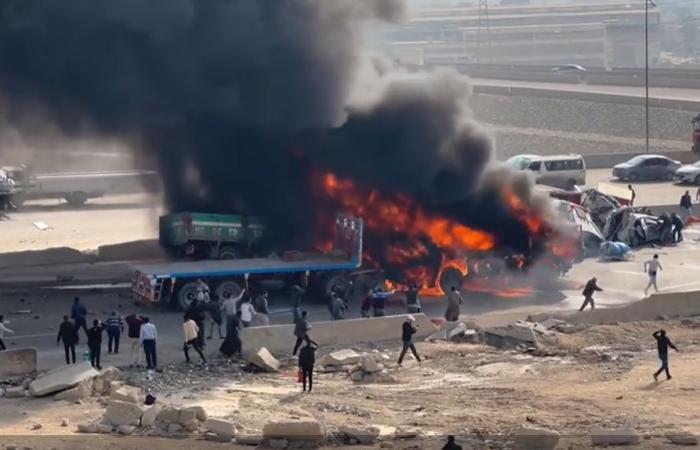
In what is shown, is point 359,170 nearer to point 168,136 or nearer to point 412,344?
point 168,136

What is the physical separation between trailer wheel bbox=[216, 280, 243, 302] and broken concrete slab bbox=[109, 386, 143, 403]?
7634 mm

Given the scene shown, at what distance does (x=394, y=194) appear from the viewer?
33.4 meters

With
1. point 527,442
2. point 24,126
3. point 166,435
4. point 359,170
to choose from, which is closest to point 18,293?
point 24,126

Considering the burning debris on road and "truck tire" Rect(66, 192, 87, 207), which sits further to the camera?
"truck tire" Rect(66, 192, 87, 207)

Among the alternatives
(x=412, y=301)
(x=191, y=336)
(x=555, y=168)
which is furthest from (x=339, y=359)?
(x=555, y=168)

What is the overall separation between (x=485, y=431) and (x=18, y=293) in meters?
14.6

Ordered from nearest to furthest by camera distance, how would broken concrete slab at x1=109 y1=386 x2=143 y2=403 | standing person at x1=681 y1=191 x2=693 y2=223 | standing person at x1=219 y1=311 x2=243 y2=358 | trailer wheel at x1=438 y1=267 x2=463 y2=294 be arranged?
broken concrete slab at x1=109 y1=386 x2=143 y2=403 → standing person at x1=219 y1=311 x2=243 y2=358 → trailer wheel at x1=438 y1=267 x2=463 y2=294 → standing person at x1=681 y1=191 x2=693 y2=223

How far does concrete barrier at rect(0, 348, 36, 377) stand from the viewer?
80.3 feet

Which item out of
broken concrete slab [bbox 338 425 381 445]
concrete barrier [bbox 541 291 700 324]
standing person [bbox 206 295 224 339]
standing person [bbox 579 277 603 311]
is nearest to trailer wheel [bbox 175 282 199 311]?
standing person [bbox 206 295 224 339]

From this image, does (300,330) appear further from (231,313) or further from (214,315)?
(214,315)

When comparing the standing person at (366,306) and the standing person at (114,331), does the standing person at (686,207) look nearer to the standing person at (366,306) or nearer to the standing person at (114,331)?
the standing person at (366,306)

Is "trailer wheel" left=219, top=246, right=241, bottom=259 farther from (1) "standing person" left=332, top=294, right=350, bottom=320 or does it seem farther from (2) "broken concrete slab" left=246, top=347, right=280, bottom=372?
(2) "broken concrete slab" left=246, top=347, right=280, bottom=372

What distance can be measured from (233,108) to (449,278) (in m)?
6.09

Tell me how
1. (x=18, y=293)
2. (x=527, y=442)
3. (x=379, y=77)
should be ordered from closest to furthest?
(x=527, y=442), (x=18, y=293), (x=379, y=77)
